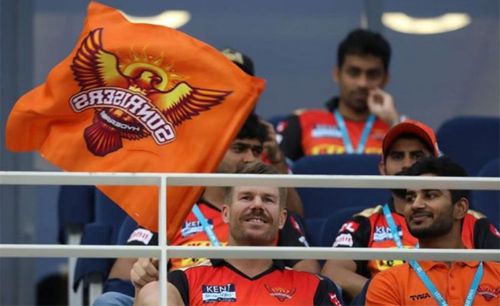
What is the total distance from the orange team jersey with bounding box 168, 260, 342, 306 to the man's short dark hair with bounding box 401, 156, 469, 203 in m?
0.80

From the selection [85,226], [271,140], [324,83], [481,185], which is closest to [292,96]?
[324,83]

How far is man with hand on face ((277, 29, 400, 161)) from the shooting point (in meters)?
9.05

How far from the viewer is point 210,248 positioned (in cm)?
539

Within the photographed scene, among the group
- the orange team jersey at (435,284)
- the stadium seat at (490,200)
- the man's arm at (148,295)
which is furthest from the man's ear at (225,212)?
the stadium seat at (490,200)

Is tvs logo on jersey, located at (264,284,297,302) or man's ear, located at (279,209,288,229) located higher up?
man's ear, located at (279,209,288,229)

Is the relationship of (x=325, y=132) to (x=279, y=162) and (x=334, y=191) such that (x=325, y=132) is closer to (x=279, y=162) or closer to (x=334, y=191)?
(x=334, y=191)

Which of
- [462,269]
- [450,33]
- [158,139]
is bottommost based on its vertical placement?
[462,269]

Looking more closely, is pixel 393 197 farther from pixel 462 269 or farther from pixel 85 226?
pixel 85 226

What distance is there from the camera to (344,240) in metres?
7.45

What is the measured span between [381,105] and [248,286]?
2.62m

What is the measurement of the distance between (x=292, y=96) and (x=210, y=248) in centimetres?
491

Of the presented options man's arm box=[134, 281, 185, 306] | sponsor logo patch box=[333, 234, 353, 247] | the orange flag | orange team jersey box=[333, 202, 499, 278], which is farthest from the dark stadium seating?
man's arm box=[134, 281, 185, 306]

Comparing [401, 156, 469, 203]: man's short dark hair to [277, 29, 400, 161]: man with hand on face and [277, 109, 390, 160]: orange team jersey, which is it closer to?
[277, 29, 400, 161]: man with hand on face

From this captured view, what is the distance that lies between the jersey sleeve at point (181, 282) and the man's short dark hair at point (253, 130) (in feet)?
4.94
